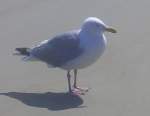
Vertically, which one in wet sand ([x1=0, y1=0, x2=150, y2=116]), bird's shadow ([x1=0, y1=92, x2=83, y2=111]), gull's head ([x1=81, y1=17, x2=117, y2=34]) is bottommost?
bird's shadow ([x1=0, y1=92, x2=83, y2=111])

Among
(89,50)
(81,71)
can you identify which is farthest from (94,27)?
(81,71)

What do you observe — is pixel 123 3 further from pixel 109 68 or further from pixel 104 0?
pixel 109 68

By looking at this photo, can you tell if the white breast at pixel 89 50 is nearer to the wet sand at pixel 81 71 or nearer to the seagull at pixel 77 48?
the seagull at pixel 77 48

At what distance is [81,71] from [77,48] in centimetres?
88

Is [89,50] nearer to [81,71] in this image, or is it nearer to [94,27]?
[94,27]

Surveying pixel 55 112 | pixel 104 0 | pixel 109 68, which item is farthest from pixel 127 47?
pixel 104 0

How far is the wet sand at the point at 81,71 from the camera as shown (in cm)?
827

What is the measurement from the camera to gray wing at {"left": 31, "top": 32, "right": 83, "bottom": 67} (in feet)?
28.6

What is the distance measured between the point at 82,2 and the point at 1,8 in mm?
1600

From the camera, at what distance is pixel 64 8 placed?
515 inches

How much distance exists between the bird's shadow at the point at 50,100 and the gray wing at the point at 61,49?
42cm

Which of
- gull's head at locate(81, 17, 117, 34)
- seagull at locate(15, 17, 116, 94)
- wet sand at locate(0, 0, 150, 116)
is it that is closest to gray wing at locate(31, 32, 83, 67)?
seagull at locate(15, 17, 116, 94)

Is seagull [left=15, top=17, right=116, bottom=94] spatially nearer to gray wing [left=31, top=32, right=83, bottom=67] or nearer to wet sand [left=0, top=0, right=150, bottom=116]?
gray wing [left=31, top=32, right=83, bottom=67]

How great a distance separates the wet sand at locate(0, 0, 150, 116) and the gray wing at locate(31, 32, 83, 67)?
39 centimetres
